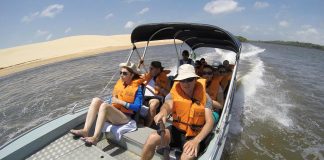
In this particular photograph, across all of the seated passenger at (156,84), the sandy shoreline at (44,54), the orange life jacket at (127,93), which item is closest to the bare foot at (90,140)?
the orange life jacket at (127,93)

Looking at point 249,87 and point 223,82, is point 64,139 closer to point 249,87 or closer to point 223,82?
point 223,82

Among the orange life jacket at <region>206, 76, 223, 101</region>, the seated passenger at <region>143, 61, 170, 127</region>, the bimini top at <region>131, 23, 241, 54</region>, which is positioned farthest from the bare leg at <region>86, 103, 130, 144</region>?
the bimini top at <region>131, 23, 241, 54</region>

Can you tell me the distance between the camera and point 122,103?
3859 mm

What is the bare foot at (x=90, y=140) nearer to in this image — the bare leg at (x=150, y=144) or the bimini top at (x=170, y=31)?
the bare leg at (x=150, y=144)

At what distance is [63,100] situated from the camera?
9.17m

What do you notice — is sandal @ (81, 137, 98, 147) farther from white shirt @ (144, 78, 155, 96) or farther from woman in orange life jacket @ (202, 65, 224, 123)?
woman in orange life jacket @ (202, 65, 224, 123)

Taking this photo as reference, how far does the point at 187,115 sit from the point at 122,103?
1.12m

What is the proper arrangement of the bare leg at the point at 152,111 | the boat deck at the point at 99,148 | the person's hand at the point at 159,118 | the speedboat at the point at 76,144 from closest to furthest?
the person's hand at the point at 159,118 < the speedboat at the point at 76,144 < the boat deck at the point at 99,148 < the bare leg at the point at 152,111

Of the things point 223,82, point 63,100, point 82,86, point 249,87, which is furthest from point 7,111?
point 249,87

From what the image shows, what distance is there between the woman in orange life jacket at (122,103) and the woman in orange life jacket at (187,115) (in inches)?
31.5

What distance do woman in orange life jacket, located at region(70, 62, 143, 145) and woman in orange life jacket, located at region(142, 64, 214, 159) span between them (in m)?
0.80

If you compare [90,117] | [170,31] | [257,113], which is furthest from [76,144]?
[257,113]

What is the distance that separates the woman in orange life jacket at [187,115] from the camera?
300cm

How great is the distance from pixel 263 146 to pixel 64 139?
12.4 feet
